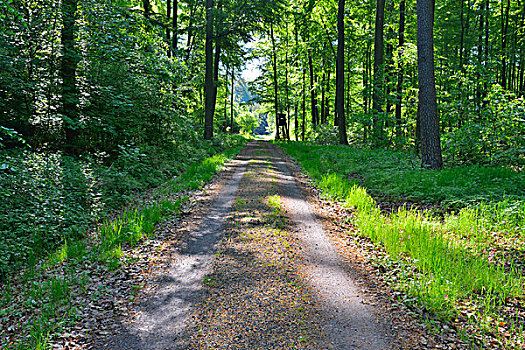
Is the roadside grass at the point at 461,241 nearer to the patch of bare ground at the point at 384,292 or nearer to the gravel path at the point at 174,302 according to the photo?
the patch of bare ground at the point at 384,292

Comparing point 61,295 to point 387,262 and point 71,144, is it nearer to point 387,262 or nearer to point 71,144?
point 387,262

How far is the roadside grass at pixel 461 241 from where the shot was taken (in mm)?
3424

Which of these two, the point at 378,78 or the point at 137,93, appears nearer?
the point at 137,93

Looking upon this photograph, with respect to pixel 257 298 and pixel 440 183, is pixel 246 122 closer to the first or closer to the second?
pixel 440 183

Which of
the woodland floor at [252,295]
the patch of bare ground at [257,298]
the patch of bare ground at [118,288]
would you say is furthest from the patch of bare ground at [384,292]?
the patch of bare ground at [118,288]

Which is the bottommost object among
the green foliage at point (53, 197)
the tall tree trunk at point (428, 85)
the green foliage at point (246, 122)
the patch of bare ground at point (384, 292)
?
the patch of bare ground at point (384, 292)

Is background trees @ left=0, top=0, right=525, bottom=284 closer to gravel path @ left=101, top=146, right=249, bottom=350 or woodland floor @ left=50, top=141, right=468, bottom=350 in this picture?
woodland floor @ left=50, top=141, right=468, bottom=350

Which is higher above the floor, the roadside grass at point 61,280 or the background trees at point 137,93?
the background trees at point 137,93

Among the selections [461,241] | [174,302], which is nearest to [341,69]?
[461,241]

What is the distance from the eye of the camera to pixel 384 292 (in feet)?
13.4

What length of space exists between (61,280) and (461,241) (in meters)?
6.15

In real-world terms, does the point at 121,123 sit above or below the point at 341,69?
below

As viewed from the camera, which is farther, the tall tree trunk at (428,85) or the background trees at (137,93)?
the tall tree trunk at (428,85)

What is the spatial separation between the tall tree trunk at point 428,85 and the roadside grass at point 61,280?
25.1 ft
